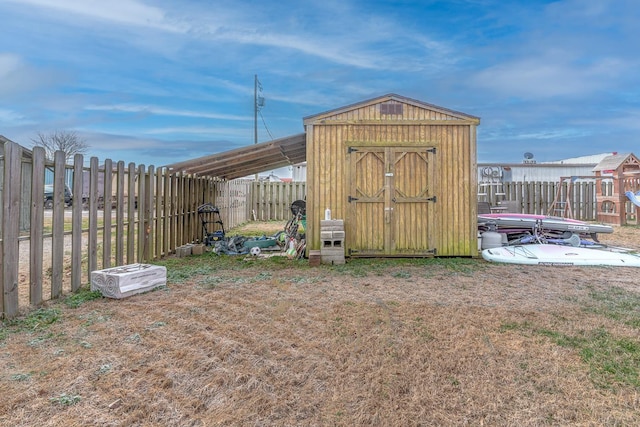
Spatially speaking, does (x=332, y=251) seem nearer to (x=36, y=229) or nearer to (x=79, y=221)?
(x=79, y=221)

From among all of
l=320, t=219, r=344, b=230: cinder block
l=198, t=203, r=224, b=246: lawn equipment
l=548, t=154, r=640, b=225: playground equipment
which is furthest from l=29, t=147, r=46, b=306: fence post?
l=548, t=154, r=640, b=225: playground equipment

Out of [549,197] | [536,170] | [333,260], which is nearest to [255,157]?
[333,260]

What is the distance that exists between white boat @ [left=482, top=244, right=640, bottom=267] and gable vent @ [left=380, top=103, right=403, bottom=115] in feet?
10.9

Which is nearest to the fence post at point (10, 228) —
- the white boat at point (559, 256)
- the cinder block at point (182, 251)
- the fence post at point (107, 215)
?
the fence post at point (107, 215)

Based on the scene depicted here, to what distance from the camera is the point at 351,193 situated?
7262 millimetres

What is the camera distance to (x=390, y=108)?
285 inches

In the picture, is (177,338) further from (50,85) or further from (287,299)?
(50,85)

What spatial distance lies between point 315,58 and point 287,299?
42.0 feet

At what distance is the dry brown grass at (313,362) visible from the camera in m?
2.00

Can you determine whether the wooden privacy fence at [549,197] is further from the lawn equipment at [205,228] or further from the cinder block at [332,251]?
the lawn equipment at [205,228]

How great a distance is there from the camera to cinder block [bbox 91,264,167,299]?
4.28 metres

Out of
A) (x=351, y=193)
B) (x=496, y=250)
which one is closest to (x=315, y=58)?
(x=351, y=193)

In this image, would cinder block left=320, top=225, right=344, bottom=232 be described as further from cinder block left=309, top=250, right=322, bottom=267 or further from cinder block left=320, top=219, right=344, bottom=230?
cinder block left=309, top=250, right=322, bottom=267

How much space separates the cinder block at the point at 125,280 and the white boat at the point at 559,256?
19.3ft
